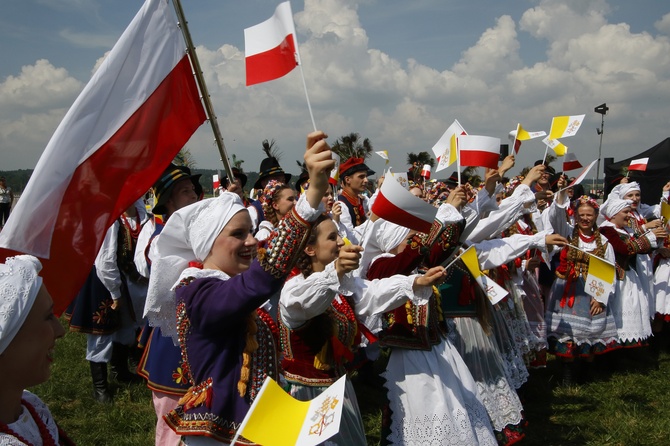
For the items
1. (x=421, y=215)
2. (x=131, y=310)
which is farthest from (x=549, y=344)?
(x=131, y=310)

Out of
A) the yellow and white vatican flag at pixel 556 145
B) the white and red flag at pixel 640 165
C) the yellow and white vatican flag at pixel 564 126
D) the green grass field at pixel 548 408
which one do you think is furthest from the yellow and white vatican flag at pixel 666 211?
the white and red flag at pixel 640 165

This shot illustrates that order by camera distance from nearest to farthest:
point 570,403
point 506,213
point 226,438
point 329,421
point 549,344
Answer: point 329,421
point 226,438
point 506,213
point 570,403
point 549,344

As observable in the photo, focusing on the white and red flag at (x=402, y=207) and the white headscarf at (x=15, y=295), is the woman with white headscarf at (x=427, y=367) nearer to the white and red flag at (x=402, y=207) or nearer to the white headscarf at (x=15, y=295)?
the white and red flag at (x=402, y=207)

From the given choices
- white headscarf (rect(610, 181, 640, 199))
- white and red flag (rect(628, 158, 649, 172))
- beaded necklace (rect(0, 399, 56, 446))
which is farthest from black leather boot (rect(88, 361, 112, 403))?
white and red flag (rect(628, 158, 649, 172))

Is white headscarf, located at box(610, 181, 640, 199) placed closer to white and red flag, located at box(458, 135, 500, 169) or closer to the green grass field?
the green grass field

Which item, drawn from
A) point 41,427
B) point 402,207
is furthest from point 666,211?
point 41,427

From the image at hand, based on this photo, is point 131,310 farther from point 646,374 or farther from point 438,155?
point 646,374

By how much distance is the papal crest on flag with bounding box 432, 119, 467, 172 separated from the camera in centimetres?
501

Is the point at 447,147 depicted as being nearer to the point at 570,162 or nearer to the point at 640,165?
the point at 570,162

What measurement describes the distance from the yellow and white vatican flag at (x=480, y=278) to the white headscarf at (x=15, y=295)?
8.18 feet

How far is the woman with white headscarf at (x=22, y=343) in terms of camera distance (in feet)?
5.06

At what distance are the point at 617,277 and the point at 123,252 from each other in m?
5.44

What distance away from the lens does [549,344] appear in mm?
6344

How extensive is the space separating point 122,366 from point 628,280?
19.2 feet
